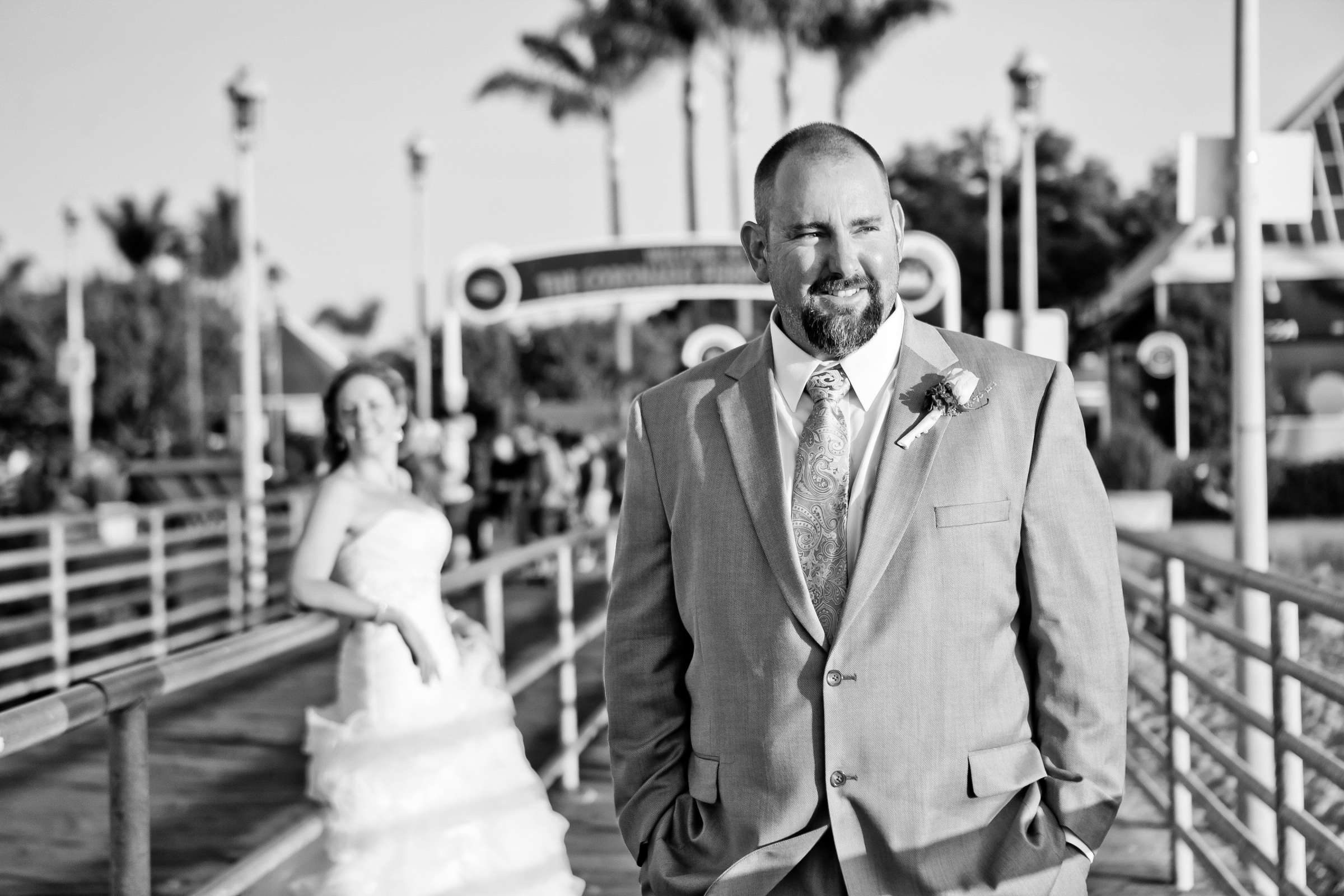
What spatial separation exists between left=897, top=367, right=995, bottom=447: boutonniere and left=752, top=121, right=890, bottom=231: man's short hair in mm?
333

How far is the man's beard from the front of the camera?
217 cm

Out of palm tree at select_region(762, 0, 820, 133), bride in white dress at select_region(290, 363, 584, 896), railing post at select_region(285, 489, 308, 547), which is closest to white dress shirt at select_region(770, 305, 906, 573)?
bride in white dress at select_region(290, 363, 584, 896)

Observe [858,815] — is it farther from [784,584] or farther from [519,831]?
[519,831]

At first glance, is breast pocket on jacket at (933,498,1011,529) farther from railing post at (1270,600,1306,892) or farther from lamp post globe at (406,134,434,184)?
lamp post globe at (406,134,434,184)

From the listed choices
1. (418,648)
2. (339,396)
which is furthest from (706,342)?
(418,648)

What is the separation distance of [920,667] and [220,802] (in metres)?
5.32

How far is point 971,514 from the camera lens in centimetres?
212

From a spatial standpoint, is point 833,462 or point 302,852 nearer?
point 833,462

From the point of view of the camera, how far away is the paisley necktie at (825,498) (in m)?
2.16

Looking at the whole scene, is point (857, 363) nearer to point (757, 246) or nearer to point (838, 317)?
point (838, 317)

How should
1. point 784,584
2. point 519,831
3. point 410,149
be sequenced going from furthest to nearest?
1. point 410,149
2. point 519,831
3. point 784,584

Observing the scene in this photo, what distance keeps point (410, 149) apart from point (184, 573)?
37.0 ft

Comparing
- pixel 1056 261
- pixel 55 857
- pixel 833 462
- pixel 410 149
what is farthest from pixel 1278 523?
pixel 1056 261

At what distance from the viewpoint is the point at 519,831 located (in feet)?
13.9
